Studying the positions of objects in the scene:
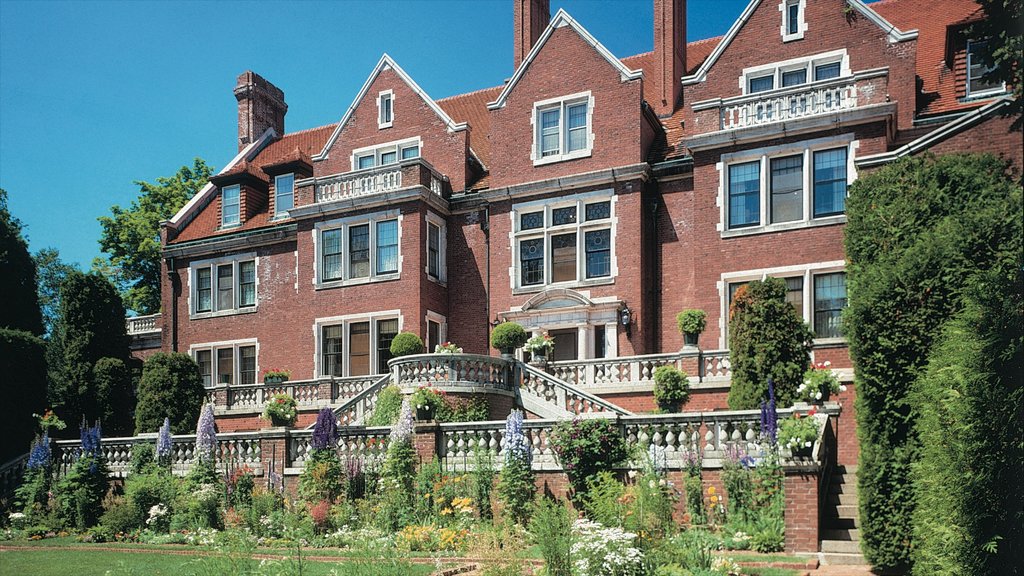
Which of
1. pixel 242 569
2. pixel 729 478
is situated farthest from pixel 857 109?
pixel 242 569

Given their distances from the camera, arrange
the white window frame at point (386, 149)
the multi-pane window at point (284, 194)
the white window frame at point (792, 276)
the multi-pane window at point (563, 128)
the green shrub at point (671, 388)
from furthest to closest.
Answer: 1. the multi-pane window at point (284, 194)
2. the white window frame at point (386, 149)
3. the multi-pane window at point (563, 128)
4. the white window frame at point (792, 276)
5. the green shrub at point (671, 388)

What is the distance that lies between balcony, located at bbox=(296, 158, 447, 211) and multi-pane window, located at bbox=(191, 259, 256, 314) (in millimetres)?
4855

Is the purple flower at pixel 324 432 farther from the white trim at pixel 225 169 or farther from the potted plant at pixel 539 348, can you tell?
the white trim at pixel 225 169

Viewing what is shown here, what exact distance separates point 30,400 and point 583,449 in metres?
18.5

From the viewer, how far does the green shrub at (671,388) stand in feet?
69.5

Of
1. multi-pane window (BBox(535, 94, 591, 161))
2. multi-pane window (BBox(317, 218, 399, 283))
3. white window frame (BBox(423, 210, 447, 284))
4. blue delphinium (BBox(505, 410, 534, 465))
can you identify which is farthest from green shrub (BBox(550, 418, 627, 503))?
multi-pane window (BBox(317, 218, 399, 283))

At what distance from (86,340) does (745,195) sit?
20.1 m

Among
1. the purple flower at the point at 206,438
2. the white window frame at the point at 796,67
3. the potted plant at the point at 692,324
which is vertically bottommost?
the purple flower at the point at 206,438

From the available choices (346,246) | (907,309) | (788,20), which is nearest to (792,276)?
(788,20)

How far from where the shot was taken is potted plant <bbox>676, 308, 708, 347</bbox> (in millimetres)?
22516

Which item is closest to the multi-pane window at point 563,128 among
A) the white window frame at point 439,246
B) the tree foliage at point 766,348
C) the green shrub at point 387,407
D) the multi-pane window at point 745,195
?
the white window frame at point 439,246

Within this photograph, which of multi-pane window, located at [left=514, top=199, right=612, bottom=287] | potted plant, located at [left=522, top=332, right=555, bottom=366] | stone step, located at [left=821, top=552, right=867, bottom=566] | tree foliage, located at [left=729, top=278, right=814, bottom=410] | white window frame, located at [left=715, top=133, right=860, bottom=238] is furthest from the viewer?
multi-pane window, located at [left=514, top=199, right=612, bottom=287]

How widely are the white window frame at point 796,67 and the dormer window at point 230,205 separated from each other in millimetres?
18762

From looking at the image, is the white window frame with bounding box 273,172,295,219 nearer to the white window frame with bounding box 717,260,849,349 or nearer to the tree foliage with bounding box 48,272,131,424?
the tree foliage with bounding box 48,272,131,424
